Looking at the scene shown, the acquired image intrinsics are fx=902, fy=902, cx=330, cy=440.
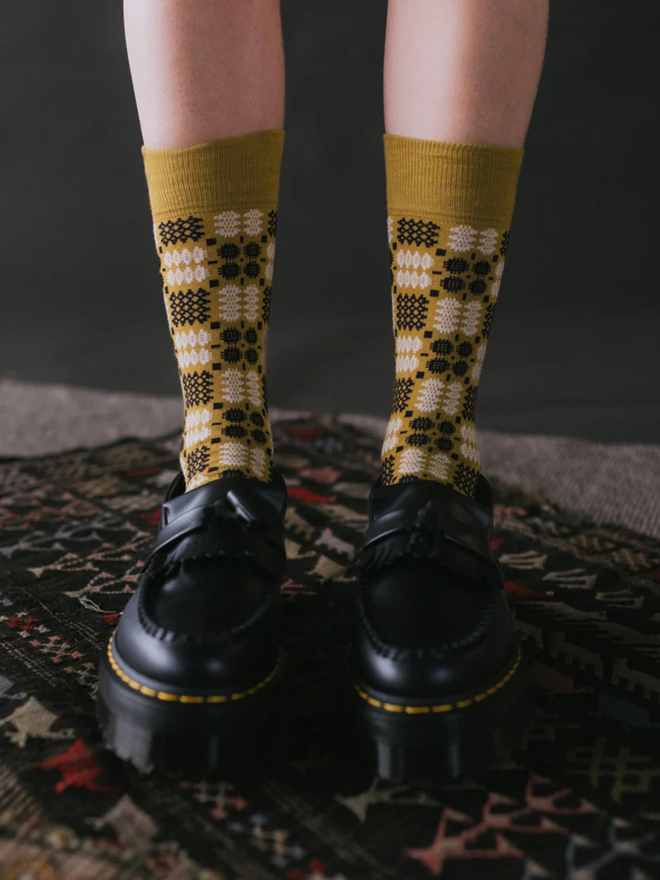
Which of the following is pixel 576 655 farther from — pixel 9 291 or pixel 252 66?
pixel 9 291

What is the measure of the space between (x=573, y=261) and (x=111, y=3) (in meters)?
1.04

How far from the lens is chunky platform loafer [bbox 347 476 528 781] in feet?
1.53

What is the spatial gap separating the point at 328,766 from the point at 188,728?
3.2 inches

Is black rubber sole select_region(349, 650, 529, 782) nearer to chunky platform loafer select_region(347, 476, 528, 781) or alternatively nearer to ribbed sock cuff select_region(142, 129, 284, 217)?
chunky platform loafer select_region(347, 476, 528, 781)

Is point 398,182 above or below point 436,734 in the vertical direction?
above

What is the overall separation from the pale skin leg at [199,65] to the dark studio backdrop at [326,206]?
3.13 ft

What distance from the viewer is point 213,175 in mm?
583

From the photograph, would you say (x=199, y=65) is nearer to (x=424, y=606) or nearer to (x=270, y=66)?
(x=270, y=66)

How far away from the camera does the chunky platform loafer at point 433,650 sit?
47 centimetres

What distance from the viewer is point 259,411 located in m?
0.62

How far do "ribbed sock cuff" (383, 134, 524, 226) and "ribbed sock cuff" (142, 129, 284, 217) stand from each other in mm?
99

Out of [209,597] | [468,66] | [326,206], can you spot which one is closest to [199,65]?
[468,66]

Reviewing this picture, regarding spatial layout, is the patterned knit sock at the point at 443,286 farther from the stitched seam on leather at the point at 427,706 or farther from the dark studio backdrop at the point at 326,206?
the dark studio backdrop at the point at 326,206

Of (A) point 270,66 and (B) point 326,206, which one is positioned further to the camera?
(B) point 326,206
